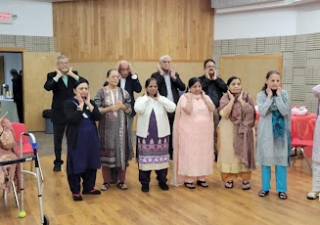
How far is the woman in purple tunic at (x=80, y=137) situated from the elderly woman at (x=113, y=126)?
251 millimetres

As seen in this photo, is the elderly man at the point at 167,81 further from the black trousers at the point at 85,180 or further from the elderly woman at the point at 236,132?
the black trousers at the point at 85,180

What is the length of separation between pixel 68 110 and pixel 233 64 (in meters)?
6.05

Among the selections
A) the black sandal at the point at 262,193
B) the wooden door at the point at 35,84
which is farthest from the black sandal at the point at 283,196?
the wooden door at the point at 35,84

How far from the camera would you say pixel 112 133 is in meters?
4.30

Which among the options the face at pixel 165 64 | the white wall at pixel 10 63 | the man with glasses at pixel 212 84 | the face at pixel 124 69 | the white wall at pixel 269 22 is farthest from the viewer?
the white wall at pixel 10 63

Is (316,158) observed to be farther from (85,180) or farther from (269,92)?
(85,180)

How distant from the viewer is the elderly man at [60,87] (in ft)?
15.9

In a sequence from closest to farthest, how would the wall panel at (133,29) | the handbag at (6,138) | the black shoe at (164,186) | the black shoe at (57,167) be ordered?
1. the handbag at (6,138)
2. the black shoe at (164,186)
3. the black shoe at (57,167)
4. the wall panel at (133,29)

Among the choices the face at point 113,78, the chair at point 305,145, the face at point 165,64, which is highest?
the face at point 165,64

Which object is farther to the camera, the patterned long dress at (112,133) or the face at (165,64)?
the face at (165,64)

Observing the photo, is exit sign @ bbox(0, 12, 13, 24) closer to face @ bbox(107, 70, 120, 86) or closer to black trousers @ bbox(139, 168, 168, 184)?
face @ bbox(107, 70, 120, 86)

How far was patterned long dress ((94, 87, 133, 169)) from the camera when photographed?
14.1 feet

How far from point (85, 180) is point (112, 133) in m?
0.61

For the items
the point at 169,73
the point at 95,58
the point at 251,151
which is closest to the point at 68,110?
the point at 169,73
